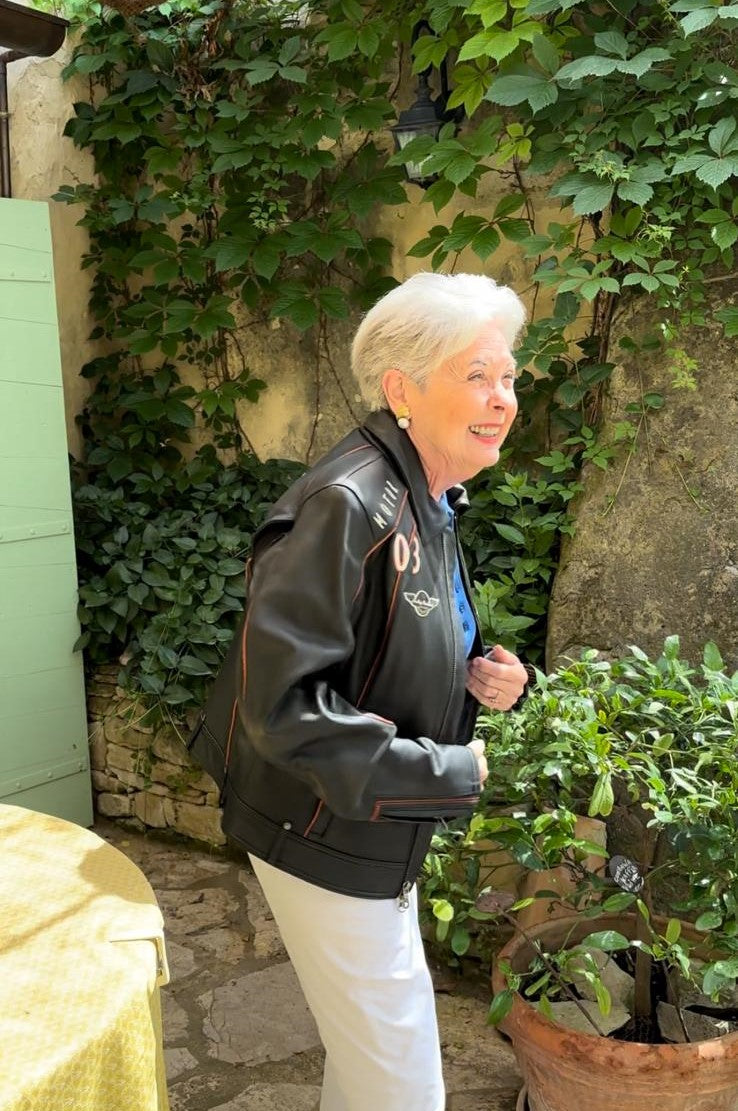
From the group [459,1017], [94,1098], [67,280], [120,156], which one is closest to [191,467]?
[67,280]

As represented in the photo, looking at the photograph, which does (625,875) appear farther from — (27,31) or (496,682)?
(27,31)

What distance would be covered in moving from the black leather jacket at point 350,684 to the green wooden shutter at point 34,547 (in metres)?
2.22

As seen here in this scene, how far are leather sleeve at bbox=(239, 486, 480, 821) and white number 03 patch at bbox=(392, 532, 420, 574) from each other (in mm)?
58

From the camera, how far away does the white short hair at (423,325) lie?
191 cm

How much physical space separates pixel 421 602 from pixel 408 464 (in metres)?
0.25

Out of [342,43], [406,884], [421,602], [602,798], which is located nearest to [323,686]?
[421,602]

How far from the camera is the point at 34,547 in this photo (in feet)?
13.3

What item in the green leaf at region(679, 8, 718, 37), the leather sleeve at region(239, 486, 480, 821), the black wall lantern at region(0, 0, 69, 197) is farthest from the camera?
the black wall lantern at region(0, 0, 69, 197)

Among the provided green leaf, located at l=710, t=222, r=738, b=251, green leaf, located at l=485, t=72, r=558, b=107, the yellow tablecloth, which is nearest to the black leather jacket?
the yellow tablecloth

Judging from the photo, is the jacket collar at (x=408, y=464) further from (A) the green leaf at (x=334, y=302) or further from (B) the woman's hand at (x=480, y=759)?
(A) the green leaf at (x=334, y=302)

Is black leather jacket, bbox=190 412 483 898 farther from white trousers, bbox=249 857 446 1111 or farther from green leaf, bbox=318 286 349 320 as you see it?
green leaf, bbox=318 286 349 320

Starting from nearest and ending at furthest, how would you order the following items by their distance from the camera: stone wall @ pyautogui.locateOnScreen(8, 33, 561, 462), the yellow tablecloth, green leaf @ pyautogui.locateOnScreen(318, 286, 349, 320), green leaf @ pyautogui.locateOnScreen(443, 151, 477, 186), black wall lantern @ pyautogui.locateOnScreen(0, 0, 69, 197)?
the yellow tablecloth
green leaf @ pyautogui.locateOnScreen(443, 151, 477, 186)
black wall lantern @ pyautogui.locateOnScreen(0, 0, 69, 197)
green leaf @ pyautogui.locateOnScreen(318, 286, 349, 320)
stone wall @ pyautogui.locateOnScreen(8, 33, 561, 462)

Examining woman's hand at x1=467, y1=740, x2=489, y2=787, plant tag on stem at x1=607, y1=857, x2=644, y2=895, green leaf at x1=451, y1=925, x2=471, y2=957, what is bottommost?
green leaf at x1=451, y1=925, x2=471, y2=957

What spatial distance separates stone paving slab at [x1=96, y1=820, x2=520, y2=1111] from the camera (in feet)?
9.35
